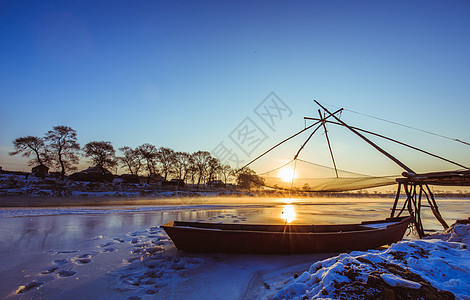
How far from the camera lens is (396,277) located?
3037 mm

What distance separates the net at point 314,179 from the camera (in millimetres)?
11523

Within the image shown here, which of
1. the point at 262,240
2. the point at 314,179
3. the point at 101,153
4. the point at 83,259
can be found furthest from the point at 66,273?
the point at 101,153

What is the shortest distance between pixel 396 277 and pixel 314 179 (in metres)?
9.84

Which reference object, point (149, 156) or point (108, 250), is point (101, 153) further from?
point (108, 250)

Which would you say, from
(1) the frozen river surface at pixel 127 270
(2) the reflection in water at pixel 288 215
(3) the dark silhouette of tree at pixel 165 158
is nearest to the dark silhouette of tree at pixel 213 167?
(3) the dark silhouette of tree at pixel 165 158

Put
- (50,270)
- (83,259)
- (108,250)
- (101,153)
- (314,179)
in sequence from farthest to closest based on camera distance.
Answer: (101,153) < (314,179) < (108,250) < (83,259) < (50,270)

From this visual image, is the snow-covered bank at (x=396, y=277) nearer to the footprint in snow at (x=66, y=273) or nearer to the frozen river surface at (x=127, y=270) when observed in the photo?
the frozen river surface at (x=127, y=270)

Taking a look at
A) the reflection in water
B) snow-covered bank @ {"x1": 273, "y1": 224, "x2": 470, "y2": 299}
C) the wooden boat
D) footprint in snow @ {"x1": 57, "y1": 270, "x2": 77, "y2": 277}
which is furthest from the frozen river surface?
the reflection in water

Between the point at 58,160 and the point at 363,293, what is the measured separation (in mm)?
51049

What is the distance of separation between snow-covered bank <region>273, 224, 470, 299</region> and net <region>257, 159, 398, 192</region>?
7.25 metres

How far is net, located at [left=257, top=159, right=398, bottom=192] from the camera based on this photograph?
11523 mm

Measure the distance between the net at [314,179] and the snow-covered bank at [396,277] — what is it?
7.25 meters

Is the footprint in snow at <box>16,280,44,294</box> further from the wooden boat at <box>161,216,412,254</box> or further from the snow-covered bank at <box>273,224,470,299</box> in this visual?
the snow-covered bank at <box>273,224,470,299</box>

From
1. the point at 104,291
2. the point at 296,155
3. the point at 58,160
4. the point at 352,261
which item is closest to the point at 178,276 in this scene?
the point at 104,291
